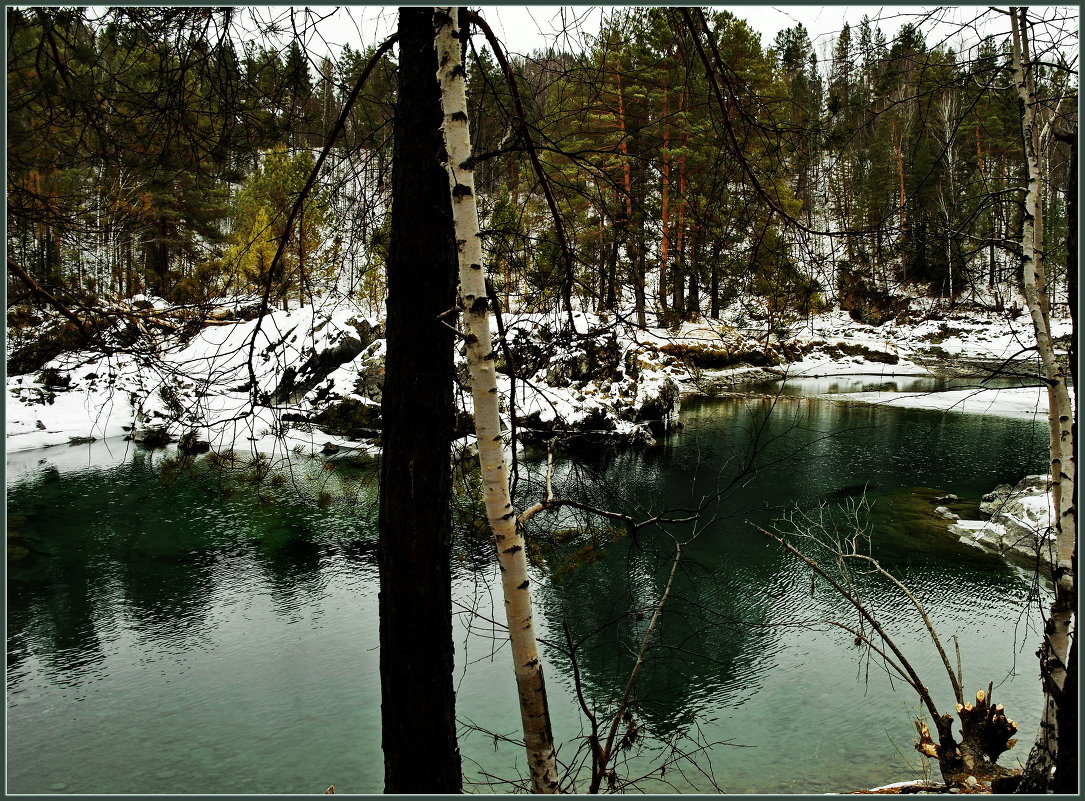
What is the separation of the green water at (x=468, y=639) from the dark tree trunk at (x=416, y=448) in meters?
0.32

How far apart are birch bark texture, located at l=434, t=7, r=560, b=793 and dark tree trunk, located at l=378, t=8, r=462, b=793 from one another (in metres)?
0.49

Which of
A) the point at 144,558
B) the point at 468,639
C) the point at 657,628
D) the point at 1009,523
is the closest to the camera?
the point at 468,639

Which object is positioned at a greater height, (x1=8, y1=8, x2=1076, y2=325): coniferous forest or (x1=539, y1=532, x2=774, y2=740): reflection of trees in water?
(x1=8, y1=8, x2=1076, y2=325): coniferous forest

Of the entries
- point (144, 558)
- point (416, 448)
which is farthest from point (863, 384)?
point (416, 448)

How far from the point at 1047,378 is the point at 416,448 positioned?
3.23 meters

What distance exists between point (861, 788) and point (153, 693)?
6108 millimetres

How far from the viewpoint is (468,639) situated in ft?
22.8

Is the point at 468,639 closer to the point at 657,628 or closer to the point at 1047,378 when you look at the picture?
the point at 657,628

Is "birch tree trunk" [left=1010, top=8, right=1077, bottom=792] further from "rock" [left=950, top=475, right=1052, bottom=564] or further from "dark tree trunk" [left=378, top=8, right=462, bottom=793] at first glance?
"rock" [left=950, top=475, right=1052, bottom=564]

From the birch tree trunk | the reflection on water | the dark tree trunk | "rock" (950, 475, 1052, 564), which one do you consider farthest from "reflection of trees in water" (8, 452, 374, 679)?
the reflection on water

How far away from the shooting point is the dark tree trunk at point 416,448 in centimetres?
294

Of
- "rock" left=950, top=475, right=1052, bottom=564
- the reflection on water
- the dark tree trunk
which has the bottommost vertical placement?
"rock" left=950, top=475, right=1052, bottom=564

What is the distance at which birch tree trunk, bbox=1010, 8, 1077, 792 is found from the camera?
3453mm

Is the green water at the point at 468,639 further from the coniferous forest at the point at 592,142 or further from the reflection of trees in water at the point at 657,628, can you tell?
the coniferous forest at the point at 592,142
